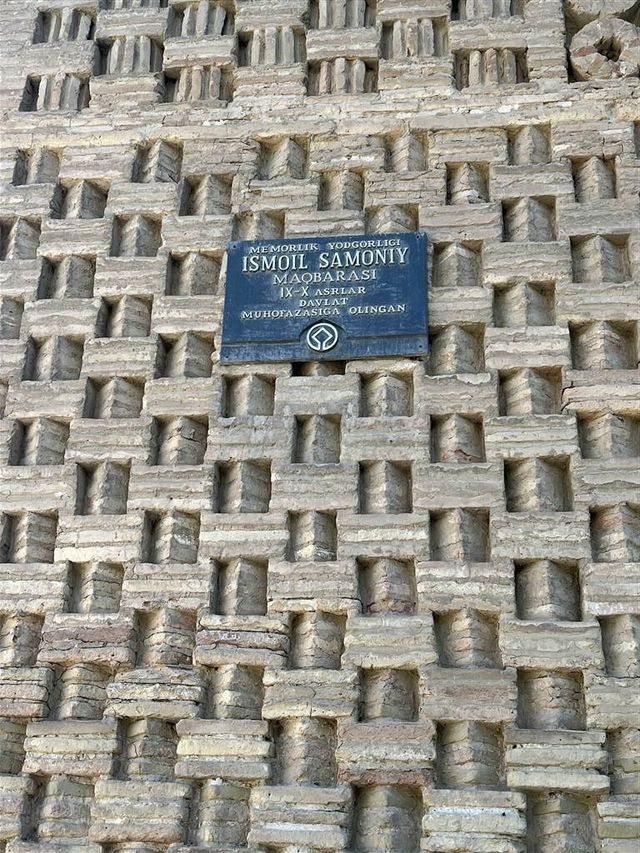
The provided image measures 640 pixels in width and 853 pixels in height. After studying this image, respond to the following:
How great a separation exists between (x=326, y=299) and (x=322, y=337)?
24 cm

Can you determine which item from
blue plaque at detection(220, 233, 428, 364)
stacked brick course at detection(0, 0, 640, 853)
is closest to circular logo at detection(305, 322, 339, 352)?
blue plaque at detection(220, 233, 428, 364)

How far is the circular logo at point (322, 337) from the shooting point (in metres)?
5.72

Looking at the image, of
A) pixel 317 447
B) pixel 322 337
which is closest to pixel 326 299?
pixel 322 337

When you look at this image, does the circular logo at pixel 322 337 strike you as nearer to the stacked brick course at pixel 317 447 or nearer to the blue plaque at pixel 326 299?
the blue plaque at pixel 326 299

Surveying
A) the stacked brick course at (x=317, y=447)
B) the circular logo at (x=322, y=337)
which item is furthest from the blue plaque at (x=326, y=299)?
the stacked brick course at (x=317, y=447)

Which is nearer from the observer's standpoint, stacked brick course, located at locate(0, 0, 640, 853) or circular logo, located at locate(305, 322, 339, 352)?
stacked brick course, located at locate(0, 0, 640, 853)

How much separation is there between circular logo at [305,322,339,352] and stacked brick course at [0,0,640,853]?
0.13 metres

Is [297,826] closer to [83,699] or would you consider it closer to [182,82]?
[83,699]

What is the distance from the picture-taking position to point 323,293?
19.3 ft

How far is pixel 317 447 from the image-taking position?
18.1 feet

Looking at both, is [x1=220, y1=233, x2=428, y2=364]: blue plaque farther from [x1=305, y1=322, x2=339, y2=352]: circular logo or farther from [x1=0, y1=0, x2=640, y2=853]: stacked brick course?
[x1=0, y1=0, x2=640, y2=853]: stacked brick course

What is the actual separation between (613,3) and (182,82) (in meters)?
2.65

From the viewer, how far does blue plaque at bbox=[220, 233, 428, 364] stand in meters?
5.71

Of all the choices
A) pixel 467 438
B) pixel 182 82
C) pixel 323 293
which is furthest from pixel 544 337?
pixel 182 82
